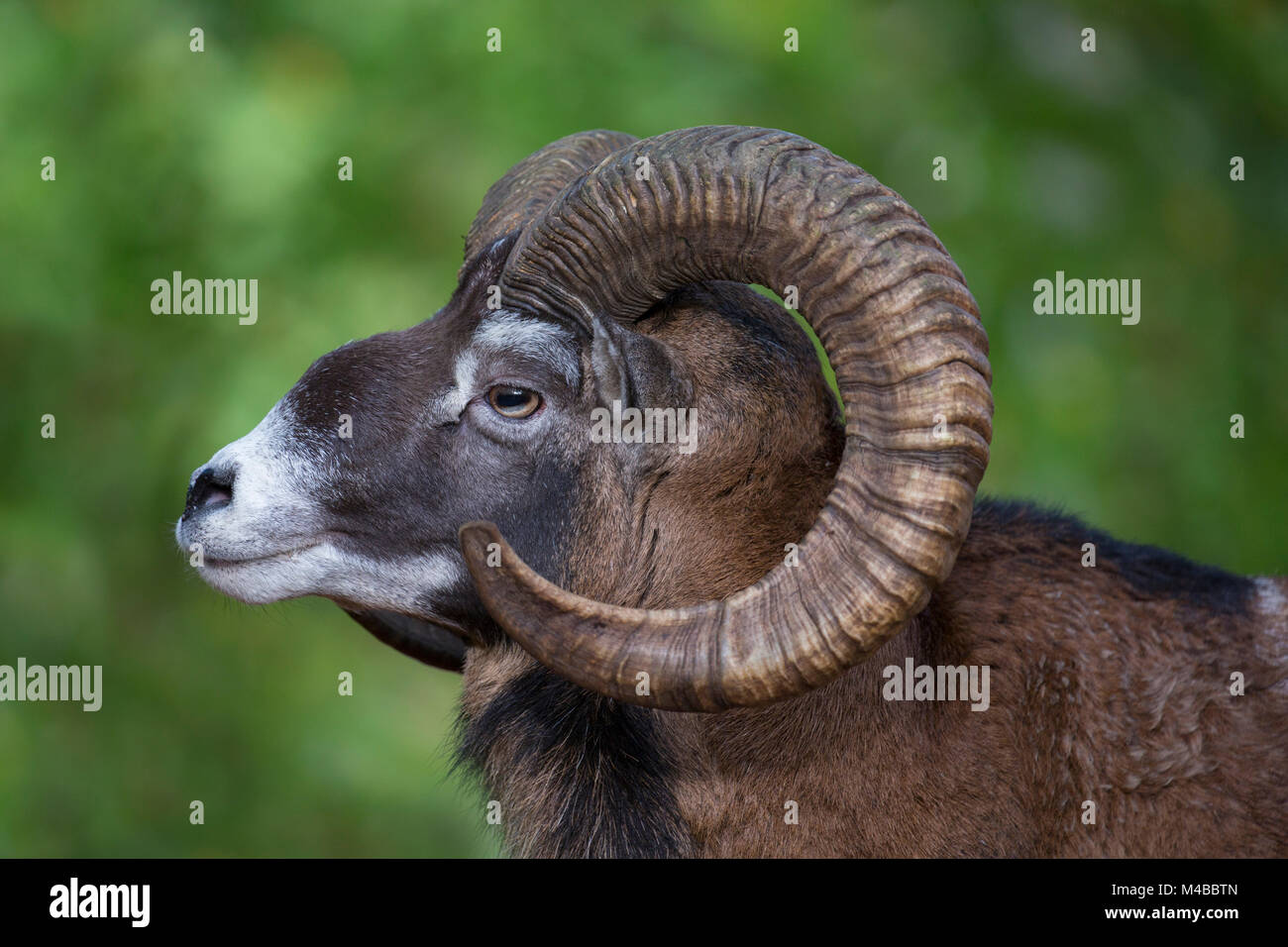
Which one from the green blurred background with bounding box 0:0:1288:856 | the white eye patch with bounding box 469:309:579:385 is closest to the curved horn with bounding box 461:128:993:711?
the white eye patch with bounding box 469:309:579:385

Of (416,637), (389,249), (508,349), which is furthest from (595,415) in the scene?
(389,249)

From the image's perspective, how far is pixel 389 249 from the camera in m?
10.9

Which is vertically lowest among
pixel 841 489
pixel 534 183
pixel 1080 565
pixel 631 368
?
pixel 1080 565

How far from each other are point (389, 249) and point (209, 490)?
20.8 feet

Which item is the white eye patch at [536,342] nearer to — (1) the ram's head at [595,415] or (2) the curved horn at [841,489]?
(1) the ram's head at [595,415]

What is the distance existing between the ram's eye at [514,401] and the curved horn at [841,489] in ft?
2.97

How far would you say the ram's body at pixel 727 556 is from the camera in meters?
4.50

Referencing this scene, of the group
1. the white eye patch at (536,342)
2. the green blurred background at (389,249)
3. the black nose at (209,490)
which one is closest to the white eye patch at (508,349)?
the white eye patch at (536,342)

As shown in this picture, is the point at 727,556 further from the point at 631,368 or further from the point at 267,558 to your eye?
the point at 267,558

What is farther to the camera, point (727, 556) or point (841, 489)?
point (727, 556)

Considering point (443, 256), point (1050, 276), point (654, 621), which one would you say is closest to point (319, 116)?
point (443, 256)
